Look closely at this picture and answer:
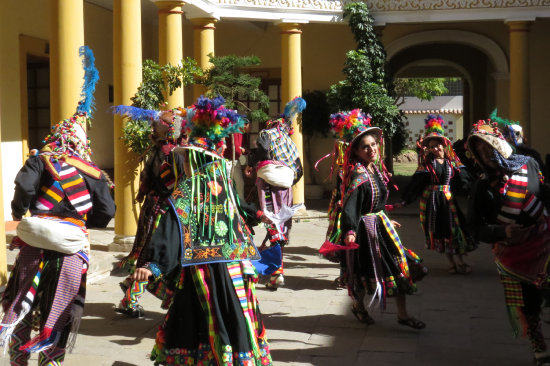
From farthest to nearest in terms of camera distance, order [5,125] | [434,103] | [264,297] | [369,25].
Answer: [434,103] < [369,25] < [5,125] < [264,297]

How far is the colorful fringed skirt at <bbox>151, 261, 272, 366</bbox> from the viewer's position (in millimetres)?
4047

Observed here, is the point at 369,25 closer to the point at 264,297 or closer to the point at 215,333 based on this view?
the point at 264,297

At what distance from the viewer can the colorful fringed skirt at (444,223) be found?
8102 mm

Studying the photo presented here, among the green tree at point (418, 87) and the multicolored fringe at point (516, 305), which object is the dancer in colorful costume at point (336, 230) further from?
the green tree at point (418, 87)

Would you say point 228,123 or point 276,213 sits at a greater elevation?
point 228,123

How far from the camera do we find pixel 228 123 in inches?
170

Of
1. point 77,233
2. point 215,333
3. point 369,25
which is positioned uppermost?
point 369,25

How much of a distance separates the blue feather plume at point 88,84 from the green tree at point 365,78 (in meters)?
9.33

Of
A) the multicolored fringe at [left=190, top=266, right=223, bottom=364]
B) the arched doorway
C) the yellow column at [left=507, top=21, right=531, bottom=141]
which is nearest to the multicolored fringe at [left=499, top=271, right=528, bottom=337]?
the multicolored fringe at [left=190, top=266, right=223, bottom=364]

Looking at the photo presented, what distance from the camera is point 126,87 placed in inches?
347

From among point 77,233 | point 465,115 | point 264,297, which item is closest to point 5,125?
point 264,297

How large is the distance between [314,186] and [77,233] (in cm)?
Result: 1213

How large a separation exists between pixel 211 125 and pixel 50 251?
3.83ft

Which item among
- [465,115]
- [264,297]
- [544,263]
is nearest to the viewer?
[544,263]
